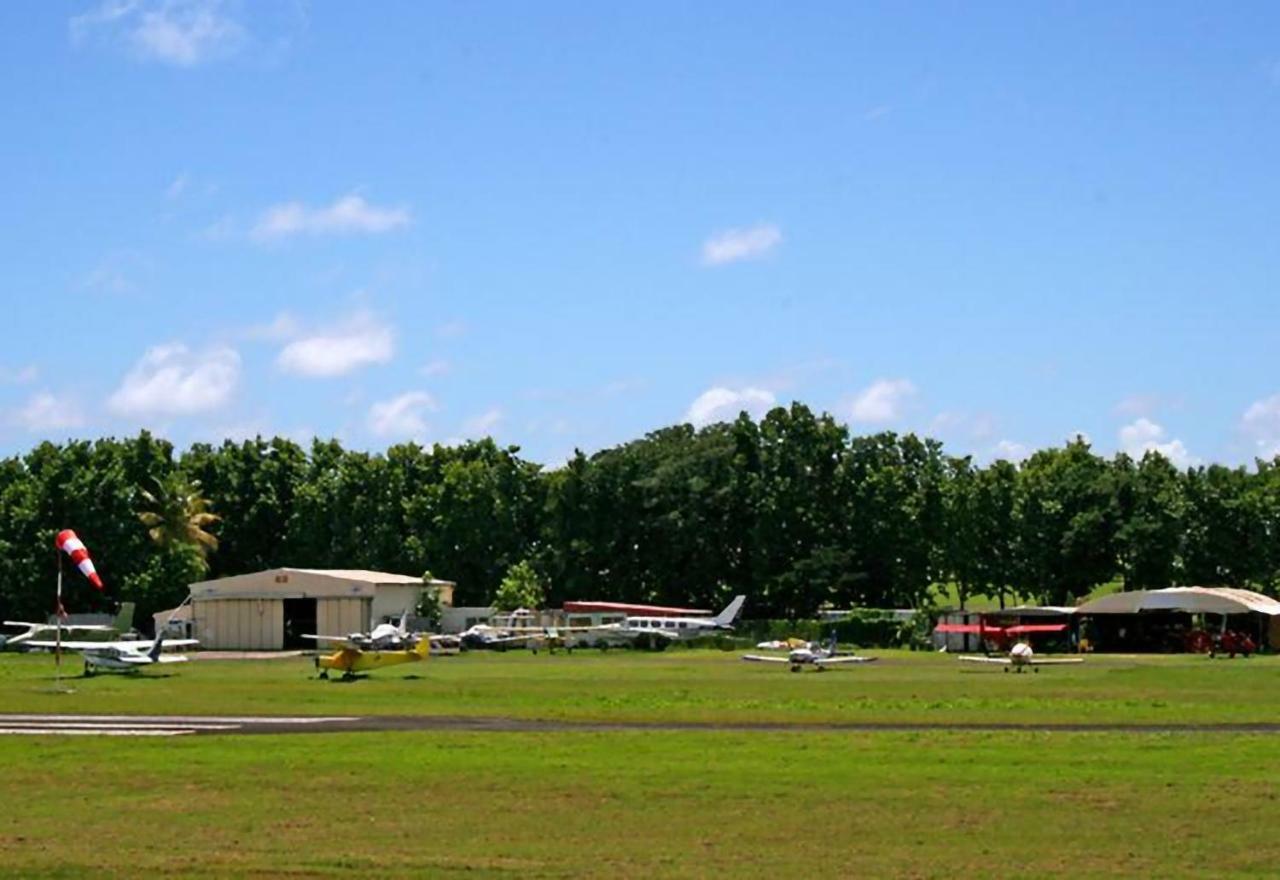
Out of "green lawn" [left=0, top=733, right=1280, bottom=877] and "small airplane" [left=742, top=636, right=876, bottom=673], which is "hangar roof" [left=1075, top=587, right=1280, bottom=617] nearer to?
"small airplane" [left=742, top=636, right=876, bottom=673]

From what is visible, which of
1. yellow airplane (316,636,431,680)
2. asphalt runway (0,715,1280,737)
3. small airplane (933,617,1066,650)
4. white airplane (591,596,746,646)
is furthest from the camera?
white airplane (591,596,746,646)

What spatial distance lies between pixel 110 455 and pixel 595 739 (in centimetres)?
9093

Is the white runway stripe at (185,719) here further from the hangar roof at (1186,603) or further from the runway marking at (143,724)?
the hangar roof at (1186,603)

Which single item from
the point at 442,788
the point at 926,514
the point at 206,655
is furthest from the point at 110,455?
the point at 442,788

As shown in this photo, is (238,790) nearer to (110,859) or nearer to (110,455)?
(110,859)

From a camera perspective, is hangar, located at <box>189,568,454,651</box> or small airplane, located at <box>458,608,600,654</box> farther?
hangar, located at <box>189,568,454,651</box>

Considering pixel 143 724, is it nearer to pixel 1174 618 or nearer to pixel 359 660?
pixel 359 660

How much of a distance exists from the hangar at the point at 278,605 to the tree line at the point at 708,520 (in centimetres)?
797

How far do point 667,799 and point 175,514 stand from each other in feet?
319

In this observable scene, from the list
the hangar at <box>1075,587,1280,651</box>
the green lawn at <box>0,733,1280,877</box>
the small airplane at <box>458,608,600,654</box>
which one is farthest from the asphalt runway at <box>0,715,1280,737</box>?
the small airplane at <box>458,608,600,654</box>

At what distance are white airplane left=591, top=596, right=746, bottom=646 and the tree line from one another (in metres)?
12.8

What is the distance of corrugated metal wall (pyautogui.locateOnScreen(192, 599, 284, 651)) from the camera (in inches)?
4043

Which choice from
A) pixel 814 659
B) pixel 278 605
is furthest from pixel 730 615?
pixel 814 659

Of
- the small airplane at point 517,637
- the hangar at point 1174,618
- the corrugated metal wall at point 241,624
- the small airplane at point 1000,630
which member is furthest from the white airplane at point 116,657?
the hangar at point 1174,618
